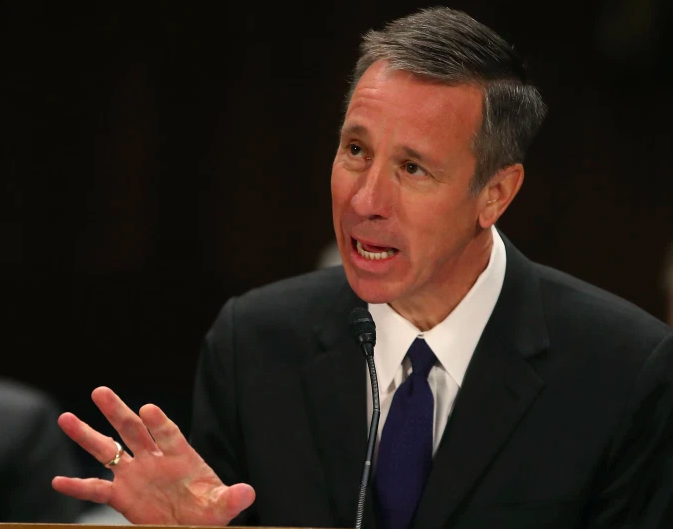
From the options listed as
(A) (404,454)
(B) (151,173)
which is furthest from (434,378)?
(B) (151,173)

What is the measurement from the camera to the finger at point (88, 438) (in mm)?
1711

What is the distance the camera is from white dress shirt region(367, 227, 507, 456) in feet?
6.33

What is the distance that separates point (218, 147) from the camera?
15.6 ft

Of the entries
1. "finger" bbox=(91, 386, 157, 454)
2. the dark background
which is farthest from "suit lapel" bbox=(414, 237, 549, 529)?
the dark background

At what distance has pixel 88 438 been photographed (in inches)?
68.1

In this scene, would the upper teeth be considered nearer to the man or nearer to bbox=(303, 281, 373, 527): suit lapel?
the man

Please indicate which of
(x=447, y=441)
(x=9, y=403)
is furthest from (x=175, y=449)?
(x=9, y=403)

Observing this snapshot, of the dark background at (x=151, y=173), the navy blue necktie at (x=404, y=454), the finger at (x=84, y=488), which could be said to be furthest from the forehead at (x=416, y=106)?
the dark background at (x=151, y=173)

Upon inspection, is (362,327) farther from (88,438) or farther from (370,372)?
(88,438)

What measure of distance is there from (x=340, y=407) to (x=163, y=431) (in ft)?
1.23

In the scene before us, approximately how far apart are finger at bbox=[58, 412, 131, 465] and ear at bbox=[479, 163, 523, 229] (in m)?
0.79

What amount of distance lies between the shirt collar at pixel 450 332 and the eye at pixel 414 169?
0.90ft

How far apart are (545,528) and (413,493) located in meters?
0.24

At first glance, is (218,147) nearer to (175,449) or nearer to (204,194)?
(204,194)
